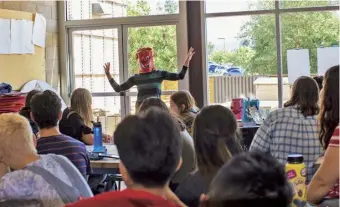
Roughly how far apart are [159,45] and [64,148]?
407 cm

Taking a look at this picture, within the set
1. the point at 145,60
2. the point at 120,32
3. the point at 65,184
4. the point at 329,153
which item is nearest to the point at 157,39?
the point at 120,32

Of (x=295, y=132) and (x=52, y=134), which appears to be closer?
(x=52, y=134)

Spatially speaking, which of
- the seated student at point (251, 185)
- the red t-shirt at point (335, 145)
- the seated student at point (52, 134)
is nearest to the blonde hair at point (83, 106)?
the seated student at point (52, 134)

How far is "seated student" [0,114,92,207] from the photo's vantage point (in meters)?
2.01

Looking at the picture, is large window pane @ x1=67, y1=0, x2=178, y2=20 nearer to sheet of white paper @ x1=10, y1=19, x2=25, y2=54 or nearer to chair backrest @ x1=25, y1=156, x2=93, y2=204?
sheet of white paper @ x1=10, y1=19, x2=25, y2=54

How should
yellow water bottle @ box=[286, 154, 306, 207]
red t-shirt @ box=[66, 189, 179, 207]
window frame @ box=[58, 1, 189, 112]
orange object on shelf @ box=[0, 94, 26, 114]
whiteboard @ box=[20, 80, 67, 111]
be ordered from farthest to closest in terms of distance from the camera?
window frame @ box=[58, 1, 189, 112], whiteboard @ box=[20, 80, 67, 111], orange object on shelf @ box=[0, 94, 26, 114], yellow water bottle @ box=[286, 154, 306, 207], red t-shirt @ box=[66, 189, 179, 207]

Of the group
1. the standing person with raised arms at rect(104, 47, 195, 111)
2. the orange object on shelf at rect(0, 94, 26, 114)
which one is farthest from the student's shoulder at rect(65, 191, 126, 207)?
the standing person with raised arms at rect(104, 47, 195, 111)

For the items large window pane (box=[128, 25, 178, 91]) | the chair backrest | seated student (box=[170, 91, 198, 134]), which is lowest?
the chair backrest

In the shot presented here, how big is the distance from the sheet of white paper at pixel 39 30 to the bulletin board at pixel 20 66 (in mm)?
67

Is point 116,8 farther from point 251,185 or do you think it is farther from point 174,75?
point 251,185

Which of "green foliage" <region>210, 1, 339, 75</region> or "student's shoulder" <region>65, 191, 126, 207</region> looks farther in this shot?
"green foliage" <region>210, 1, 339, 75</region>

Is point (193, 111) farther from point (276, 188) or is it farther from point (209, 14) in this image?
point (276, 188)

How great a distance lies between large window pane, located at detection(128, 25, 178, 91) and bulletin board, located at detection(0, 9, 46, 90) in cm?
117

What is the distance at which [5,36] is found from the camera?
6.04m
